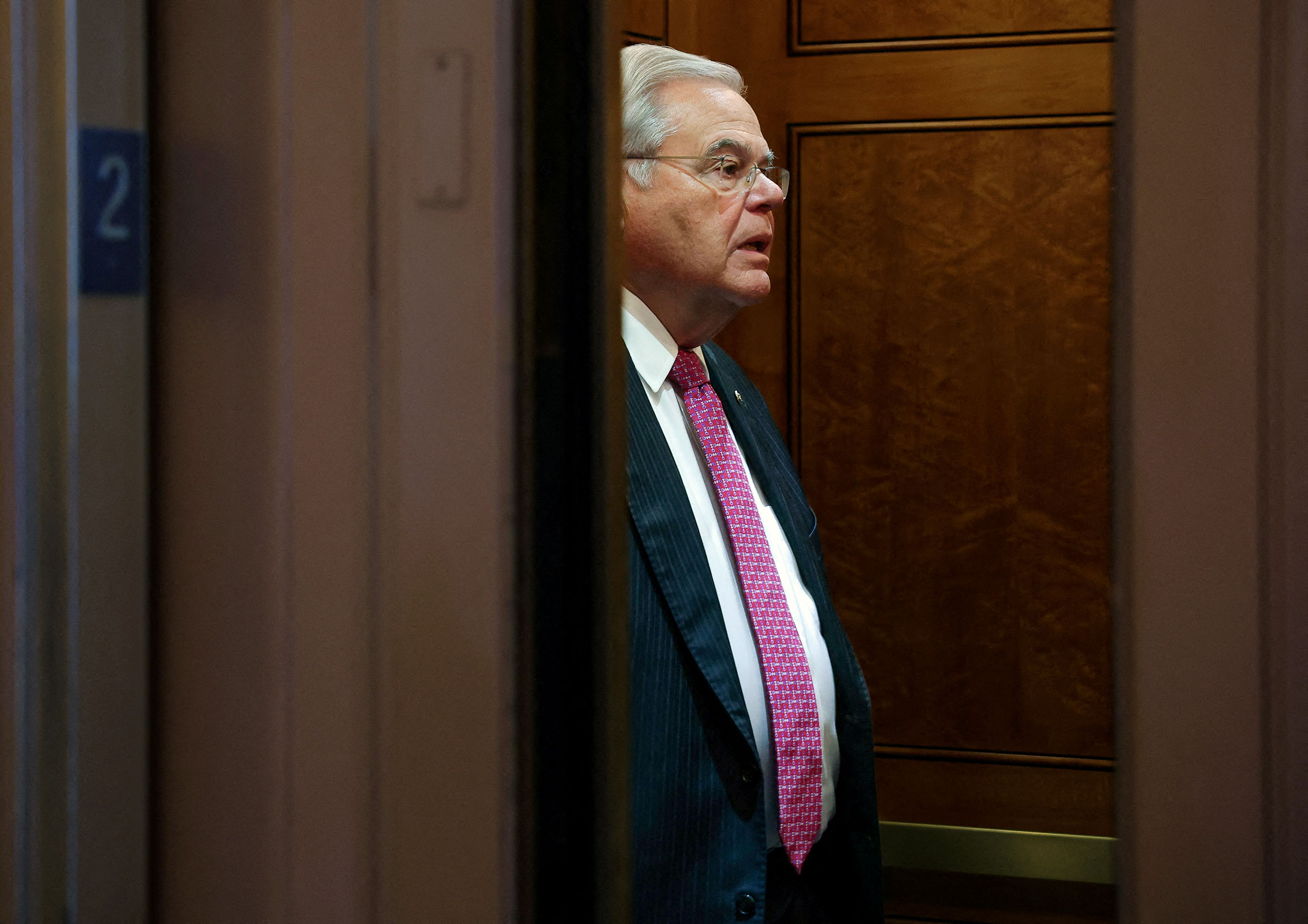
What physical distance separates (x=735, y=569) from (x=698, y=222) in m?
0.50

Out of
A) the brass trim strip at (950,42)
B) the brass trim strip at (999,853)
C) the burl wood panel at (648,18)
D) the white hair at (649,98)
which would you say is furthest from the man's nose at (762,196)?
the brass trim strip at (999,853)

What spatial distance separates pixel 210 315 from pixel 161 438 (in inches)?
3.1

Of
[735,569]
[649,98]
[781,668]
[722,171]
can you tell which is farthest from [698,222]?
[781,668]

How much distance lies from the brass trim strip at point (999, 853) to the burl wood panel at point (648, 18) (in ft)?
5.68

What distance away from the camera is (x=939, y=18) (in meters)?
2.24

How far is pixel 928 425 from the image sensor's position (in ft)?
7.48

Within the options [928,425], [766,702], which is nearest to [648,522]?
[766,702]

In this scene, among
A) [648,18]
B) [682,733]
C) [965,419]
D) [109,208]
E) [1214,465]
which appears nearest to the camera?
[1214,465]

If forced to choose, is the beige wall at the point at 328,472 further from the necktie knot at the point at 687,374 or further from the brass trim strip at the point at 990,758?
the brass trim strip at the point at 990,758

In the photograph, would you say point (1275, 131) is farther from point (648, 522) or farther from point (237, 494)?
point (648, 522)

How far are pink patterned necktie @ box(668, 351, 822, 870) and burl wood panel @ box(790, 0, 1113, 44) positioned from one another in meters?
1.36

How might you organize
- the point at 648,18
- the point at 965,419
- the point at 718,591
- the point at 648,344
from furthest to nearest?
1. the point at 965,419
2. the point at 648,18
3. the point at 648,344
4. the point at 718,591

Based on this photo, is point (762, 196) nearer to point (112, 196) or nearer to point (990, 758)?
point (112, 196)

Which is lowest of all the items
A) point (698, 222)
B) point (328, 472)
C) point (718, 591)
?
point (718, 591)
